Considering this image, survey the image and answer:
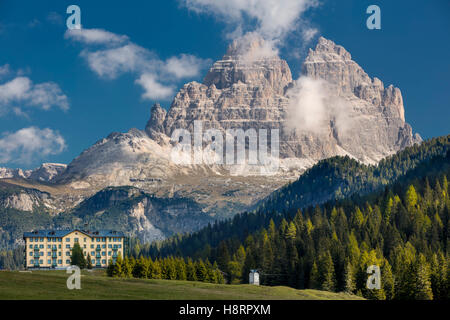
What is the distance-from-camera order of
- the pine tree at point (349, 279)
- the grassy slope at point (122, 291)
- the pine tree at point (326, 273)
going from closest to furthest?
the grassy slope at point (122, 291) < the pine tree at point (349, 279) < the pine tree at point (326, 273)

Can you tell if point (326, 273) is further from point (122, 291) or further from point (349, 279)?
point (122, 291)

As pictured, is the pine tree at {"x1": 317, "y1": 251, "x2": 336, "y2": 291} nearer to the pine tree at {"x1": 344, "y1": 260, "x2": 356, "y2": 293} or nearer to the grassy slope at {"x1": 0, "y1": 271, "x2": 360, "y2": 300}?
the pine tree at {"x1": 344, "y1": 260, "x2": 356, "y2": 293}

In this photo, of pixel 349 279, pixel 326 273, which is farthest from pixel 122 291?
pixel 326 273

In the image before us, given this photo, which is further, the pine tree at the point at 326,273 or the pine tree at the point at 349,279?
the pine tree at the point at 326,273

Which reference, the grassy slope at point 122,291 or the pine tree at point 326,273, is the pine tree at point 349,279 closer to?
the pine tree at point 326,273

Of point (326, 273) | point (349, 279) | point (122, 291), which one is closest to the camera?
point (122, 291)

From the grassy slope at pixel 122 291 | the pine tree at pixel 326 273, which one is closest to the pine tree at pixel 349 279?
the pine tree at pixel 326 273

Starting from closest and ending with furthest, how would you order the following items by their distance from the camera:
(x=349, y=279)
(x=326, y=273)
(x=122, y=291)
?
(x=122, y=291), (x=349, y=279), (x=326, y=273)

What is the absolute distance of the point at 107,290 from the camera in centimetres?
11844

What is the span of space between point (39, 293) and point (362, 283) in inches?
3848

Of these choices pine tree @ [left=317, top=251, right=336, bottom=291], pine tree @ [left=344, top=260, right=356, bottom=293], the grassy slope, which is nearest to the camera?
the grassy slope

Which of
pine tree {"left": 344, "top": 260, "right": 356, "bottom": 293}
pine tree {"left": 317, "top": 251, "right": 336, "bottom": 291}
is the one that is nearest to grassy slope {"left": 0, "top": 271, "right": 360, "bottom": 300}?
pine tree {"left": 344, "top": 260, "right": 356, "bottom": 293}
